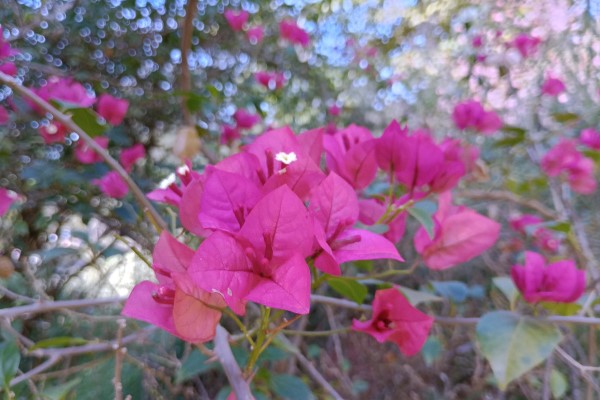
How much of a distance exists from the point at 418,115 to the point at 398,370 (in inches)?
58.8

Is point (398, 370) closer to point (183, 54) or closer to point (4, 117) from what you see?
point (183, 54)

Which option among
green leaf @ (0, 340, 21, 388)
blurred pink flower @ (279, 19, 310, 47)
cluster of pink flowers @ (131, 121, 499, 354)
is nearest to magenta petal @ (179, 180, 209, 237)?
cluster of pink flowers @ (131, 121, 499, 354)

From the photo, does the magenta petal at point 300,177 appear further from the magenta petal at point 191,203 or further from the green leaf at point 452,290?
the green leaf at point 452,290

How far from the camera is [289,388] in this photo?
74 centimetres

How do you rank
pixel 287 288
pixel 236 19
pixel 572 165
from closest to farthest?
pixel 287 288 < pixel 572 165 < pixel 236 19

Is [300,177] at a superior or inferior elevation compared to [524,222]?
superior

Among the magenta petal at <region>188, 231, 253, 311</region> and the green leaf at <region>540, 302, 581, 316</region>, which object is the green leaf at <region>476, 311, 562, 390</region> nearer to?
the green leaf at <region>540, 302, 581, 316</region>

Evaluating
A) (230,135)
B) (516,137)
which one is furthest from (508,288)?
(230,135)

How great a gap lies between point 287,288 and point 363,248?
0.08 metres

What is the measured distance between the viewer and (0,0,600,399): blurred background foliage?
3.84ft

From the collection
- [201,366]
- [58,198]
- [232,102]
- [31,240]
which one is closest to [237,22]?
[232,102]

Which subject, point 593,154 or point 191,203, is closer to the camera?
point 191,203

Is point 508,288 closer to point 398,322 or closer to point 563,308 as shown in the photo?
point 563,308

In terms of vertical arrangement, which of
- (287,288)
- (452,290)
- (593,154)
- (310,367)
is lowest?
(310,367)
